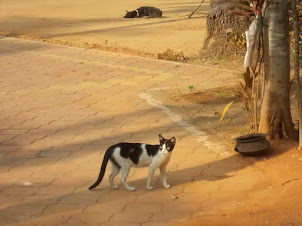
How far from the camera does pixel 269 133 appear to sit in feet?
29.5

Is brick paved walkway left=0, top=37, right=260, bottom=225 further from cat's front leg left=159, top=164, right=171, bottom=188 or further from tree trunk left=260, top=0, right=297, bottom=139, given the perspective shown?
tree trunk left=260, top=0, right=297, bottom=139

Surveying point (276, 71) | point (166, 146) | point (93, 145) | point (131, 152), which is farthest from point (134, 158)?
point (276, 71)

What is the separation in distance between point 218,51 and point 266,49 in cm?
625

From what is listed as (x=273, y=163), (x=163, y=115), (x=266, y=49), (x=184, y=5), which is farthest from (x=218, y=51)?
(x=184, y=5)

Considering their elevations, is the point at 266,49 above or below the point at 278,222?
above

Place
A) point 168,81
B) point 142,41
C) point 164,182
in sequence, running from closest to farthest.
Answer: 1. point 164,182
2. point 168,81
3. point 142,41

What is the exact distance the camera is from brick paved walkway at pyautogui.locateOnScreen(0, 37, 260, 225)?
23.0 feet

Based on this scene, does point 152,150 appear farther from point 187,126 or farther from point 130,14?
point 130,14

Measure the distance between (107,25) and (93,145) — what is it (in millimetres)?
13099

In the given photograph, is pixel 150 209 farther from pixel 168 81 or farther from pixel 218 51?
pixel 218 51

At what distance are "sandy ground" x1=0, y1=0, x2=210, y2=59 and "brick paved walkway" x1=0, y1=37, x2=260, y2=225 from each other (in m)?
2.82

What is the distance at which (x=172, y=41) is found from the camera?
18188 millimetres

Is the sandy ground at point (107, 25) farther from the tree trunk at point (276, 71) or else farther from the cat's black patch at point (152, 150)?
the cat's black patch at point (152, 150)

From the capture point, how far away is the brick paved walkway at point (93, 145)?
23.0ft
